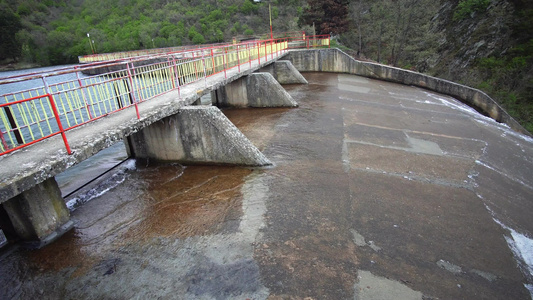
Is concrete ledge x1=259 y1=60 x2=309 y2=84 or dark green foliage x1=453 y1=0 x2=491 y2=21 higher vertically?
dark green foliage x1=453 y1=0 x2=491 y2=21

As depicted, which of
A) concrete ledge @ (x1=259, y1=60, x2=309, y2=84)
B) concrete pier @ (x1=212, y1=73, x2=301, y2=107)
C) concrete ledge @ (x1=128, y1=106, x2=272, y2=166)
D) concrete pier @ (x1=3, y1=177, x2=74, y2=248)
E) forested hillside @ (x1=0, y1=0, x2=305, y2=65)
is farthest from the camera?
forested hillside @ (x1=0, y1=0, x2=305, y2=65)

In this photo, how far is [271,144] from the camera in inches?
334

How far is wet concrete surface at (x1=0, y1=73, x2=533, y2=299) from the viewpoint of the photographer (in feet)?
12.6

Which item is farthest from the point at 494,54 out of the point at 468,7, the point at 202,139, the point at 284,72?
the point at 202,139

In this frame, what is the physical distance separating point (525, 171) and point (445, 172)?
3.35 m

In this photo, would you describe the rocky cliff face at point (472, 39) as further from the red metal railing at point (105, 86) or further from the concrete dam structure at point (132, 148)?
the concrete dam structure at point (132, 148)

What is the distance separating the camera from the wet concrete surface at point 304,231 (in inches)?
151

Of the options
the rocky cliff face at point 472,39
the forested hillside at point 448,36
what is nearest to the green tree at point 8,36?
the forested hillside at point 448,36

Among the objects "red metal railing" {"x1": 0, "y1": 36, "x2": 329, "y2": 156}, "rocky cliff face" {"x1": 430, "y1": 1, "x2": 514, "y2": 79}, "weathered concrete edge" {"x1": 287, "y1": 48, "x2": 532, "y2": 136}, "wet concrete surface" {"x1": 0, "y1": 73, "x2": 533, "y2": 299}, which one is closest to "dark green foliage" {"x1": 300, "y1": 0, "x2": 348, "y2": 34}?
"weathered concrete edge" {"x1": 287, "y1": 48, "x2": 532, "y2": 136}

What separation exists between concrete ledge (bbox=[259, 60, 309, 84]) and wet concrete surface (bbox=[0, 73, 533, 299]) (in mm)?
9606

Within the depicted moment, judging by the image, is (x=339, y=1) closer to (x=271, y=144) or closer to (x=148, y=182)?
(x=271, y=144)

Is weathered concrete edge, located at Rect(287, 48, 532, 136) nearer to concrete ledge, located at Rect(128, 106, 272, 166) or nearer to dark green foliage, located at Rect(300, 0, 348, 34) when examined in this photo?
dark green foliage, located at Rect(300, 0, 348, 34)

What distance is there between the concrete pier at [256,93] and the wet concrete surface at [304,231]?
12.7 feet

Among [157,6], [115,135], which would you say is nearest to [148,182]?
[115,135]
